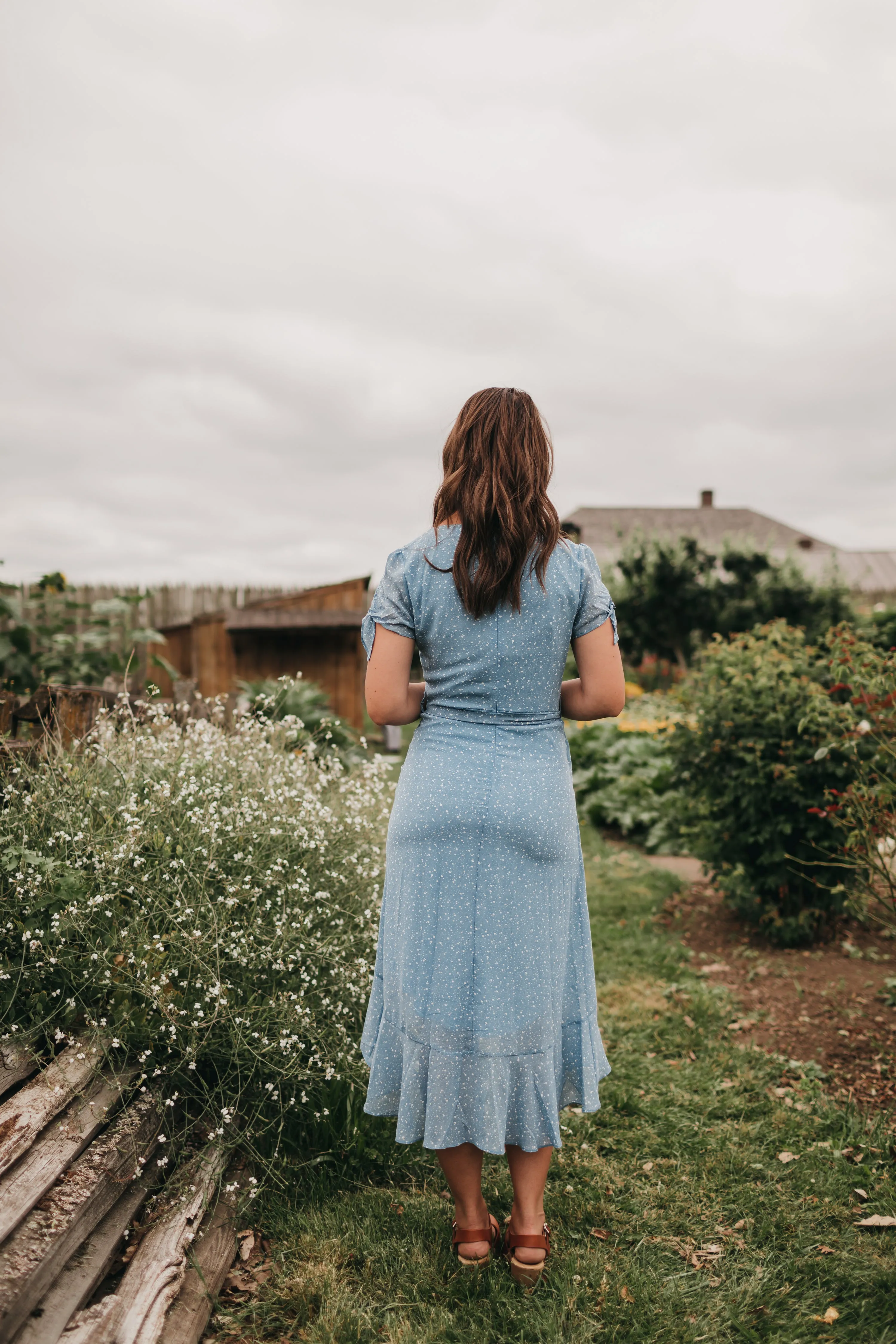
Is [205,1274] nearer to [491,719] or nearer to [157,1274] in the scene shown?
[157,1274]

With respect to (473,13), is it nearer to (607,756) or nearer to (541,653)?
(541,653)

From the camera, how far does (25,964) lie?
7.75ft

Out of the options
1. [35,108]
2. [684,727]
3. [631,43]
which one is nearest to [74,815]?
[684,727]

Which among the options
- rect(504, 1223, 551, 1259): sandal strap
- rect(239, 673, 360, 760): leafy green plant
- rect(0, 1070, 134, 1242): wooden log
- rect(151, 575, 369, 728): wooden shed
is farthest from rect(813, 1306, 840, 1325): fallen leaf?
rect(151, 575, 369, 728): wooden shed

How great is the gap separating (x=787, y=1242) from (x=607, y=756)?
20.3 ft

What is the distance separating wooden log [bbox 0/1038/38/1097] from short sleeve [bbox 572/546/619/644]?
1814mm

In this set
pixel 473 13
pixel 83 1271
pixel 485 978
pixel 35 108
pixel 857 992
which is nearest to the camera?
pixel 83 1271

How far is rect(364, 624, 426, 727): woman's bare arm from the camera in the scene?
1.99 metres

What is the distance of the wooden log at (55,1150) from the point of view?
5.81ft

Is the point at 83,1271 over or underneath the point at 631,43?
underneath

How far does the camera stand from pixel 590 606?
6.64 ft

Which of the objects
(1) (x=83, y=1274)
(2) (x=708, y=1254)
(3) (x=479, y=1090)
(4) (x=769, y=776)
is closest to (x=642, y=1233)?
(2) (x=708, y=1254)

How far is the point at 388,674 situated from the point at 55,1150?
1.38 m

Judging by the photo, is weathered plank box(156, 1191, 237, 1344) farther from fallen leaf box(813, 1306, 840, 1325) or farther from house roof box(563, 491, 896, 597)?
house roof box(563, 491, 896, 597)
